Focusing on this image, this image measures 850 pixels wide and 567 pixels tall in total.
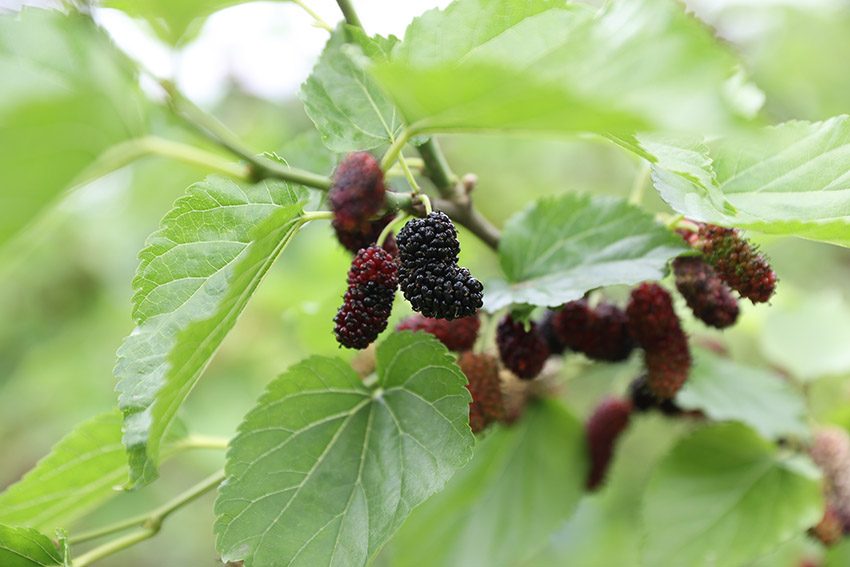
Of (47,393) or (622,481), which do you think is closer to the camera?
(622,481)

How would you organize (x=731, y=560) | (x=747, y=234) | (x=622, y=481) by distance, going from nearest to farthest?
1. (x=747, y=234)
2. (x=731, y=560)
3. (x=622, y=481)

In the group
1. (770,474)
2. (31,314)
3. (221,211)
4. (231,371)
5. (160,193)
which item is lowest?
(231,371)

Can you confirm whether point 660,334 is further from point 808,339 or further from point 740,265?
point 808,339

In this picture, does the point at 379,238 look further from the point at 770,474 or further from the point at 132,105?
the point at 770,474

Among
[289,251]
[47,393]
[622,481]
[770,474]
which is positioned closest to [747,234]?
[770,474]

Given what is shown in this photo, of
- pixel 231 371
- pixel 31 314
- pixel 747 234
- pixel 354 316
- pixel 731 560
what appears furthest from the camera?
pixel 31 314

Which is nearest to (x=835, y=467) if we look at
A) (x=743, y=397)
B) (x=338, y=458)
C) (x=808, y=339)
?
(x=743, y=397)

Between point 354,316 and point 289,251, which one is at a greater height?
point 354,316

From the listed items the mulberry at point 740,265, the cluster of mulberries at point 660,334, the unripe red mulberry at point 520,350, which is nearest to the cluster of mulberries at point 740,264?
the mulberry at point 740,265
